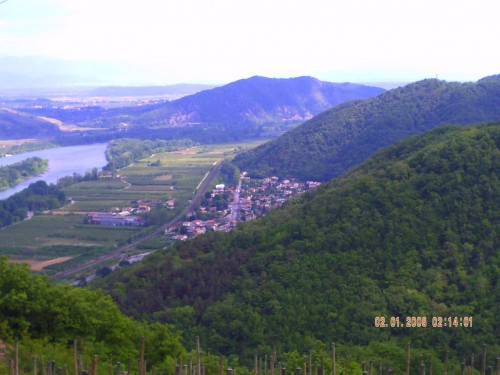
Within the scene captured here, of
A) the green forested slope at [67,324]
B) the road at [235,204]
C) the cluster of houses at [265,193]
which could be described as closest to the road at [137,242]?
the road at [235,204]

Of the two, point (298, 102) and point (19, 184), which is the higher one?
point (298, 102)

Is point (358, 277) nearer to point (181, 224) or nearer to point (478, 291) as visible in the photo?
point (478, 291)

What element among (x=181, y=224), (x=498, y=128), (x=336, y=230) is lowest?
(x=181, y=224)

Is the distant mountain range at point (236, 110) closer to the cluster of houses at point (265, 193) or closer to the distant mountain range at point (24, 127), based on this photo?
the distant mountain range at point (24, 127)

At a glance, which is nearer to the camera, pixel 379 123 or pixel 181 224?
pixel 181 224

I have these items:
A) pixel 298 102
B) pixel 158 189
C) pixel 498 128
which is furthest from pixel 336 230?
pixel 298 102
